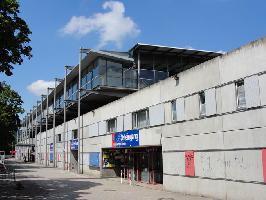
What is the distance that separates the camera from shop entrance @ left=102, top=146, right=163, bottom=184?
78.8 ft

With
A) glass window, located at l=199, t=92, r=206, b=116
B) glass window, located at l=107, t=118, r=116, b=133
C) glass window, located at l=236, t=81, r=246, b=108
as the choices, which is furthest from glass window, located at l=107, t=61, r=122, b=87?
glass window, located at l=236, t=81, r=246, b=108


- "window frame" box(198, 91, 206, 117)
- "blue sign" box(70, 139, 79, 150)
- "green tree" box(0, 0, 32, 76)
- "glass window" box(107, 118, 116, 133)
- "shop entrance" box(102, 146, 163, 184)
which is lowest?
"shop entrance" box(102, 146, 163, 184)

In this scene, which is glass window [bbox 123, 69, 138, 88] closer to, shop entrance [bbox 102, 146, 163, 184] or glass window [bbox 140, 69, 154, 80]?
glass window [bbox 140, 69, 154, 80]

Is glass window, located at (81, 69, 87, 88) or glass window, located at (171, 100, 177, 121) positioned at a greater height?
glass window, located at (81, 69, 87, 88)

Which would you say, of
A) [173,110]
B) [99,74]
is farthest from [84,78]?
[173,110]

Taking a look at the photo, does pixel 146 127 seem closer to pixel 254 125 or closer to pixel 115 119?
pixel 115 119

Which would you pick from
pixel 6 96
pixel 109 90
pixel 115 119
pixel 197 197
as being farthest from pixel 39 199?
pixel 6 96

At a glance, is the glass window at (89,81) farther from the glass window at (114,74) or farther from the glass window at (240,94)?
the glass window at (240,94)

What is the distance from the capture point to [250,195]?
14.2 metres

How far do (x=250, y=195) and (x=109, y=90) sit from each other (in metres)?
20.4

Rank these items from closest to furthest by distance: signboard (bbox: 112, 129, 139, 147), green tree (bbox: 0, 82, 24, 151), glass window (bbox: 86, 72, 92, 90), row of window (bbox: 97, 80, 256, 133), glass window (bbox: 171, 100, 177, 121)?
row of window (bbox: 97, 80, 256, 133)
glass window (bbox: 171, 100, 177, 121)
signboard (bbox: 112, 129, 139, 147)
glass window (bbox: 86, 72, 92, 90)
green tree (bbox: 0, 82, 24, 151)

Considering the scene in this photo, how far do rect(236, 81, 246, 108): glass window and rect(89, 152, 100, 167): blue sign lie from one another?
60.3 feet

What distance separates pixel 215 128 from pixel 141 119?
27.5 ft

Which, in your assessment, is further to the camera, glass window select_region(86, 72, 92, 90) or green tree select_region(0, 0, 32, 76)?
glass window select_region(86, 72, 92, 90)
